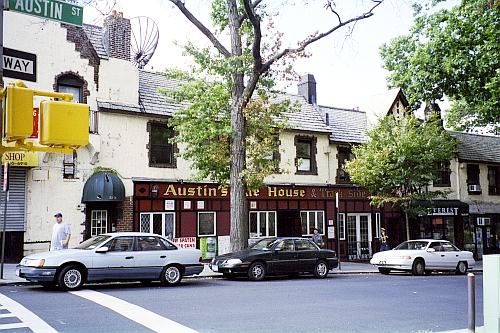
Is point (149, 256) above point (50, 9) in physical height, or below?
below

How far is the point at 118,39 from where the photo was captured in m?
22.1

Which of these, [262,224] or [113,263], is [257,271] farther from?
[262,224]

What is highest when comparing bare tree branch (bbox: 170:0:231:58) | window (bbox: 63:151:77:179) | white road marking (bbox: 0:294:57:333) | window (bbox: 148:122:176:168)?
bare tree branch (bbox: 170:0:231:58)

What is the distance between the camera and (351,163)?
2508 centimetres

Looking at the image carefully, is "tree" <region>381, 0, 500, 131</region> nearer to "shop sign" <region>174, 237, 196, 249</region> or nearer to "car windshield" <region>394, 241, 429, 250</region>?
"car windshield" <region>394, 241, 429, 250</region>

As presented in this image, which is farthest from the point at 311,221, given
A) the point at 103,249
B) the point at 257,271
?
the point at 103,249

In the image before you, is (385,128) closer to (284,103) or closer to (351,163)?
(351,163)

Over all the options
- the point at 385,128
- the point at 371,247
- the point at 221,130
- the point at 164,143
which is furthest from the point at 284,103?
the point at 371,247

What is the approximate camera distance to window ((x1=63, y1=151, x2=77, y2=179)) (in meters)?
19.4

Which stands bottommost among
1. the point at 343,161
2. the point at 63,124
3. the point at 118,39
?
the point at 63,124

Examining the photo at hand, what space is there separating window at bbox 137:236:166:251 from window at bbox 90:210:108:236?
590cm

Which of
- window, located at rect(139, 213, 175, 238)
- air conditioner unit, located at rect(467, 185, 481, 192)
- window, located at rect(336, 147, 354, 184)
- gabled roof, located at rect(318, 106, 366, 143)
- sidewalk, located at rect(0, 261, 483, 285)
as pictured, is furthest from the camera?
air conditioner unit, located at rect(467, 185, 481, 192)

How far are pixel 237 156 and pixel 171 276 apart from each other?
5389 millimetres

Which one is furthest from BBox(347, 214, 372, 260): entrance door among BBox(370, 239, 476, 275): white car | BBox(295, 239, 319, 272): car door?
BBox(295, 239, 319, 272): car door
